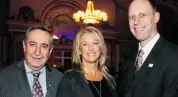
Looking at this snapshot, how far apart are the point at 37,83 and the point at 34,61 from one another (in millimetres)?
197

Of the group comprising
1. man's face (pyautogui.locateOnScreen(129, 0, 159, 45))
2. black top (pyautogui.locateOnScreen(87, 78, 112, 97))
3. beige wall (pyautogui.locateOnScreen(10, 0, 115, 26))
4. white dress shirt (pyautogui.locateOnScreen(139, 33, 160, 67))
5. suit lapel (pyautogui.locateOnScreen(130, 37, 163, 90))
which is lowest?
black top (pyautogui.locateOnScreen(87, 78, 112, 97))

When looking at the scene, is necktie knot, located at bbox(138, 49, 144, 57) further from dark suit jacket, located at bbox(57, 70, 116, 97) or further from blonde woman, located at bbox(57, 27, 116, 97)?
dark suit jacket, located at bbox(57, 70, 116, 97)

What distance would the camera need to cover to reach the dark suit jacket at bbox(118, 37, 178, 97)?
2.13m

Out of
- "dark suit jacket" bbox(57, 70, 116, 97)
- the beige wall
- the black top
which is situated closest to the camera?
"dark suit jacket" bbox(57, 70, 116, 97)

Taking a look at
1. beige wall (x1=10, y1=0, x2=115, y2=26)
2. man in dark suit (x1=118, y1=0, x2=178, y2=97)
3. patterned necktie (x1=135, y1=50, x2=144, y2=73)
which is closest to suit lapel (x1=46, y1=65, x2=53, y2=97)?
man in dark suit (x1=118, y1=0, x2=178, y2=97)

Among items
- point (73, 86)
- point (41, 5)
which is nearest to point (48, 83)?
point (73, 86)

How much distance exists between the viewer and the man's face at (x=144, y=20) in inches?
93.7

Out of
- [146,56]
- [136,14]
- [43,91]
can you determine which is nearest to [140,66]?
[146,56]

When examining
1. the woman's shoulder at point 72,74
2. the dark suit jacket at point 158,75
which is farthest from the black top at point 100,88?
the dark suit jacket at point 158,75

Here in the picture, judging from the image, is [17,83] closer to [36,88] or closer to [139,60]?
[36,88]

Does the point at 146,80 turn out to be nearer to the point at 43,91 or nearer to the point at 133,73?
the point at 133,73

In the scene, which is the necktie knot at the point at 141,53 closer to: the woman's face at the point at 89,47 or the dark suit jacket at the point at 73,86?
the woman's face at the point at 89,47

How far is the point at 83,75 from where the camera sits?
270 cm

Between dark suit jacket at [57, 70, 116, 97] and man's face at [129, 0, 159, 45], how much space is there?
62 cm
